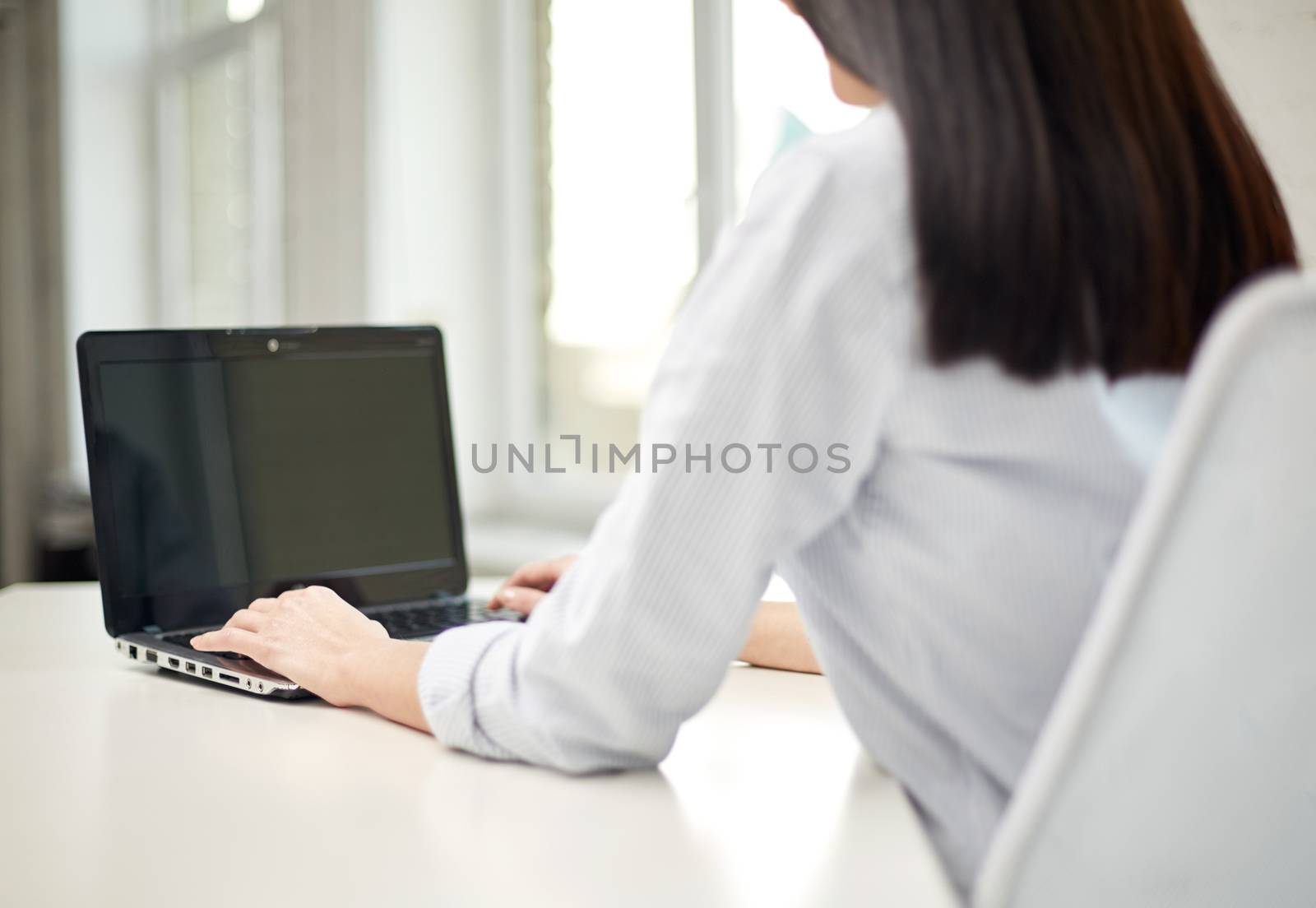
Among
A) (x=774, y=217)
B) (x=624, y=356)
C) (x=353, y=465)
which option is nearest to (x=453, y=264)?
(x=624, y=356)

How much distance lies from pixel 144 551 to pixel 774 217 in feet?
2.41

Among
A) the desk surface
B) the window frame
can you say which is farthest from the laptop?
the window frame

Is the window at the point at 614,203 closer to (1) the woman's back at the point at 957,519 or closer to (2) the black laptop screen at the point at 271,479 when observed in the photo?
(2) the black laptop screen at the point at 271,479

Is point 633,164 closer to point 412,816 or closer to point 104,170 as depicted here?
point 412,816

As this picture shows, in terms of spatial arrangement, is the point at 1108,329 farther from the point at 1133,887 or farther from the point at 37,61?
the point at 37,61

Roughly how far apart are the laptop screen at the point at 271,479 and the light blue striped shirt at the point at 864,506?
0.58 metres

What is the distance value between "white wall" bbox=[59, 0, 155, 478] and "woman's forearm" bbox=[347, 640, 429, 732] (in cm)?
378

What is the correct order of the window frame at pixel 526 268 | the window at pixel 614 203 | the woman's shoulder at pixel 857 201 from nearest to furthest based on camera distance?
the woman's shoulder at pixel 857 201 < the window at pixel 614 203 < the window frame at pixel 526 268

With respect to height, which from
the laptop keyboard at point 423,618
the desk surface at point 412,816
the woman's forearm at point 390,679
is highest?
the woman's forearm at point 390,679

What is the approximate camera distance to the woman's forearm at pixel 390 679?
77 centimetres

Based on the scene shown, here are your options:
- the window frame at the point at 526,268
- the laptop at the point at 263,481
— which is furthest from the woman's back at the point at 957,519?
the window frame at the point at 526,268

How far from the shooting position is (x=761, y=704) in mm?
881

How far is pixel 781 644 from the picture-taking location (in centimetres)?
100

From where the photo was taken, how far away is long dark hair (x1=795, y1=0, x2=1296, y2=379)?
0.55 metres
